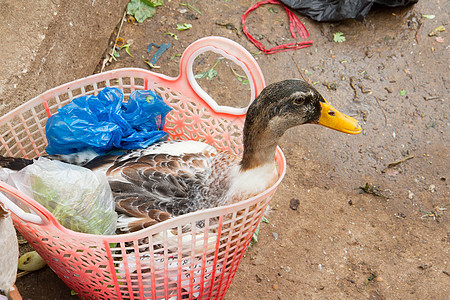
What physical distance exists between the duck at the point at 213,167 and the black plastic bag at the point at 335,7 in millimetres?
1660

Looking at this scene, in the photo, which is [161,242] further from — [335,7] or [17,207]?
[335,7]

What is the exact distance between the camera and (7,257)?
50.8 inches

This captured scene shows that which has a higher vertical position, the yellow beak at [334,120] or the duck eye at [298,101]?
the duck eye at [298,101]

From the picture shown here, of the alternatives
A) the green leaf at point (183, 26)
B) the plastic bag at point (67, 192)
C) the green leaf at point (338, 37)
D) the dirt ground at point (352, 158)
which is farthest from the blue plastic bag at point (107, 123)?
the green leaf at point (338, 37)

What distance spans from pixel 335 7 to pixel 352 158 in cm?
118

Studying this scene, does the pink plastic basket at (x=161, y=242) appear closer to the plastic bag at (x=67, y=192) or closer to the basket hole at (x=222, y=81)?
the plastic bag at (x=67, y=192)

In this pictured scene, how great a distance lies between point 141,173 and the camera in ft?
5.25

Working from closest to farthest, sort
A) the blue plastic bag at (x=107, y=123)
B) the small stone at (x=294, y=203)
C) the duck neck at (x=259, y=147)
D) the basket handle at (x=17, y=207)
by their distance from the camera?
1. the basket handle at (x=17, y=207)
2. the duck neck at (x=259, y=147)
3. the blue plastic bag at (x=107, y=123)
4. the small stone at (x=294, y=203)

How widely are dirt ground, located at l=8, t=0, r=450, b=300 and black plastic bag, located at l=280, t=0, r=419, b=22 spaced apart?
2.7 inches

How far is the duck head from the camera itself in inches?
55.5

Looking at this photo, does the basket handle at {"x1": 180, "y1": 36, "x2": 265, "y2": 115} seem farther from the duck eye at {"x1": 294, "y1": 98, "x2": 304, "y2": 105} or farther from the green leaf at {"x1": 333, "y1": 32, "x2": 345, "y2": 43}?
the green leaf at {"x1": 333, "y1": 32, "x2": 345, "y2": 43}

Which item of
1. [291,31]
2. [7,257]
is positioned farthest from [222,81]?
[7,257]

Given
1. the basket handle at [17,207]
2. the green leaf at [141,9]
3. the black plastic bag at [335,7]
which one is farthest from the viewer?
the black plastic bag at [335,7]

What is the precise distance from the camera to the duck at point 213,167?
1.43m
